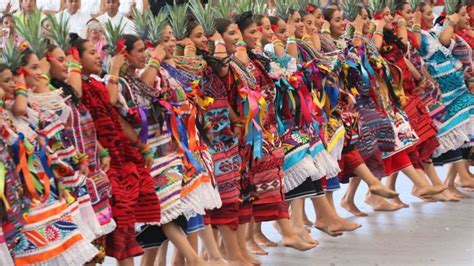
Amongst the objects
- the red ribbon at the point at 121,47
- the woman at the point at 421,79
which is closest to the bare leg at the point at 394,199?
the woman at the point at 421,79

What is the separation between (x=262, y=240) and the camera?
8.04 metres

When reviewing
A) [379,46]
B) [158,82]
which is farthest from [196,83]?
[379,46]

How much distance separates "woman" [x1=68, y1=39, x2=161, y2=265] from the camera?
624cm

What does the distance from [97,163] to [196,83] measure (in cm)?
93

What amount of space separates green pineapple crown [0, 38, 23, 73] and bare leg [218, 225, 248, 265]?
1778mm

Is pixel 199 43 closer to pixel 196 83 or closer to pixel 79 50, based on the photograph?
pixel 196 83

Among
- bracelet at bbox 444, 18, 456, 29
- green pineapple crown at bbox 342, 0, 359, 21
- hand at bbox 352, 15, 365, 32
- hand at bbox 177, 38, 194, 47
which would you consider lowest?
bracelet at bbox 444, 18, 456, 29

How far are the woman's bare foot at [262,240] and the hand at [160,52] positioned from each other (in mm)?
1739

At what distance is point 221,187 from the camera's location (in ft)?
23.1

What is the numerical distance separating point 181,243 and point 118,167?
1.68 feet

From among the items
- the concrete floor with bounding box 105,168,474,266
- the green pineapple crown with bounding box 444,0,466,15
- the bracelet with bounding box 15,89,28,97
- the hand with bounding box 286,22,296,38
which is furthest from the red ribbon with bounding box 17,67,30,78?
the green pineapple crown with bounding box 444,0,466,15

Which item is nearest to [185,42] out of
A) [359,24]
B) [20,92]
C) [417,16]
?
[20,92]

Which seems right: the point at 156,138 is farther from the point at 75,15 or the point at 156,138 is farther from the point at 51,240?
the point at 75,15

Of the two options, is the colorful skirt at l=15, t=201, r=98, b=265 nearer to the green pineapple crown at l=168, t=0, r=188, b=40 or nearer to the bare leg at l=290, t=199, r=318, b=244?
the green pineapple crown at l=168, t=0, r=188, b=40
